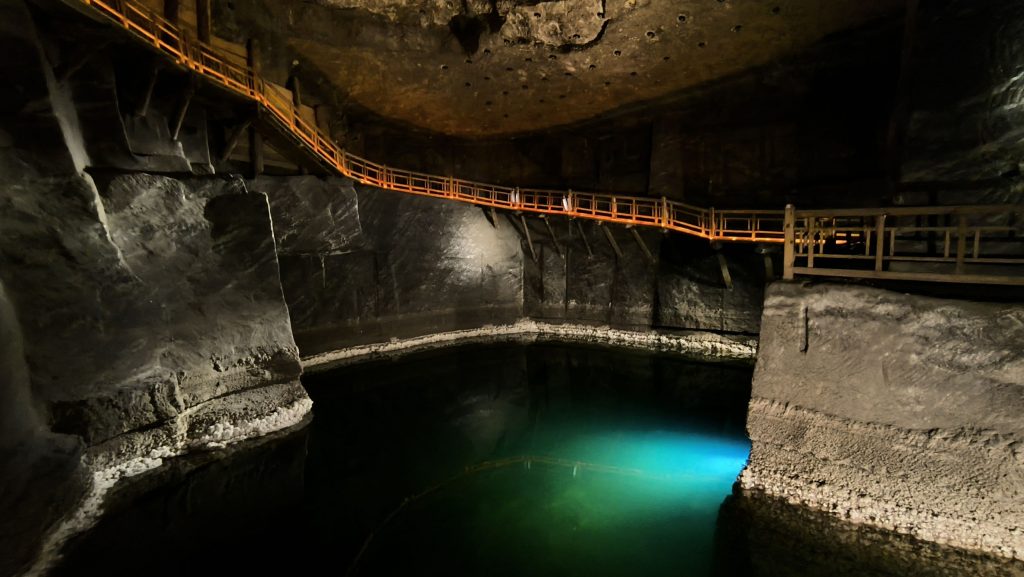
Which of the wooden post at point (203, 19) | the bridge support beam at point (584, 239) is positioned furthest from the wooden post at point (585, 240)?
the wooden post at point (203, 19)

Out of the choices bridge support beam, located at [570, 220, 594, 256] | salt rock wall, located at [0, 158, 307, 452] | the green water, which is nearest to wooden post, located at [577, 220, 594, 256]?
bridge support beam, located at [570, 220, 594, 256]

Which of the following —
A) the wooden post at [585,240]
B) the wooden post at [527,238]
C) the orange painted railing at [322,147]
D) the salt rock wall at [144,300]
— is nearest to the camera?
the salt rock wall at [144,300]

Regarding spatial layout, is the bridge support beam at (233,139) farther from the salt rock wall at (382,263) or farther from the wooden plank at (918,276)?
the wooden plank at (918,276)

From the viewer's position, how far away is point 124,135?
7789mm

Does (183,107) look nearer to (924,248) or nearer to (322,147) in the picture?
(322,147)

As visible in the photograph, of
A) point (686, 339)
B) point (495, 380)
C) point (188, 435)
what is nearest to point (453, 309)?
point (495, 380)

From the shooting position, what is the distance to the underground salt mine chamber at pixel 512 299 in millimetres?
5113

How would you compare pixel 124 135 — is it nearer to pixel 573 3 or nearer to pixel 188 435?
pixel 188 435

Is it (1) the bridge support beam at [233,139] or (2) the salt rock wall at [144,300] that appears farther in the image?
(1) the bridge support beam at [233,139]

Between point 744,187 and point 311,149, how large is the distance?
12.9 meters

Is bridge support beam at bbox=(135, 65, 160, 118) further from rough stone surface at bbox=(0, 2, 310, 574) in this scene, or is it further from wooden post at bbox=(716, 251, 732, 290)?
wooden post at bbox=(716, 251, 732, 290)

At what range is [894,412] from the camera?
5074 mm

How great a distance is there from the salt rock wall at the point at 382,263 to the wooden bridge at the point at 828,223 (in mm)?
743

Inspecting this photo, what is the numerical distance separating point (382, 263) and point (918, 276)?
12011 millimetres
